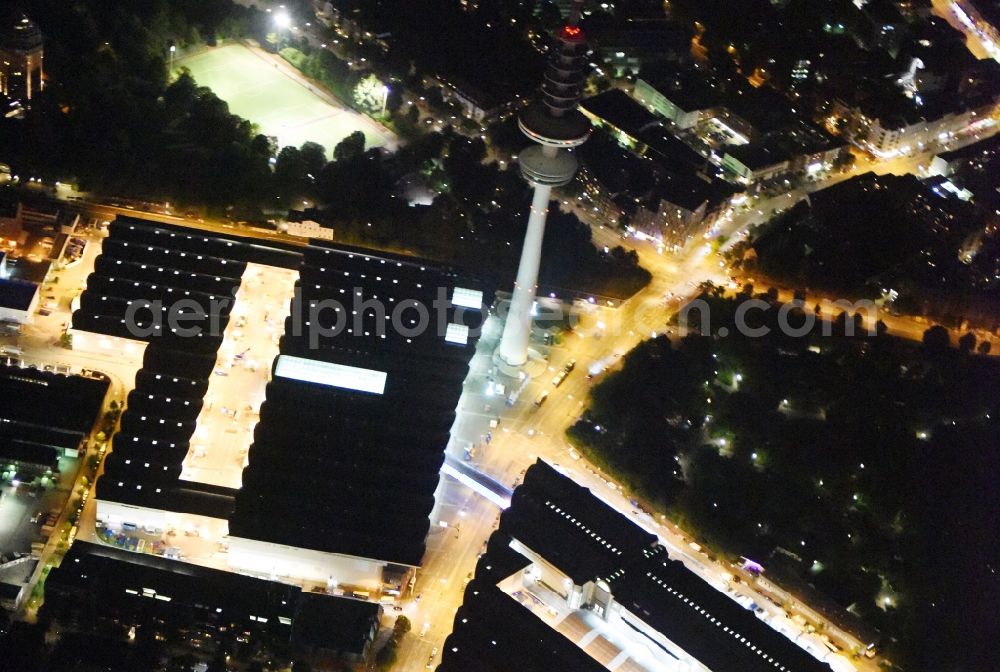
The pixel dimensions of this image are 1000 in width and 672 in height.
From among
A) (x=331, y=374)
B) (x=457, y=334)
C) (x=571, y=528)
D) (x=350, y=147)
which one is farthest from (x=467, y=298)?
(x=571, y=528)

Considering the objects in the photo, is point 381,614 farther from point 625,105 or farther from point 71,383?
point 625,105

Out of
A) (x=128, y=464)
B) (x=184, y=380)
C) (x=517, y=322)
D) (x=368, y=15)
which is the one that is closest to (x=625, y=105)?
(x=368, y=15)

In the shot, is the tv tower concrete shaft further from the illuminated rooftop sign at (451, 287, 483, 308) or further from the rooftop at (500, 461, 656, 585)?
the rooftop at (500, 461, 656, 585)

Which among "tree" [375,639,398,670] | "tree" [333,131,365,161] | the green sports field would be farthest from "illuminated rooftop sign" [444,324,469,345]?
the green sports field

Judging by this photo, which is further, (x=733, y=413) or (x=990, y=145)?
(x=990, y=145)

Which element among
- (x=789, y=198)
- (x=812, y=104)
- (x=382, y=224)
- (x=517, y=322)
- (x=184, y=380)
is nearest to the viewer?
(x=184, y=380)

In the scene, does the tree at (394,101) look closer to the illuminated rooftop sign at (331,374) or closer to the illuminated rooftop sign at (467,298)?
the illuminated rooftop sign at (467,298)

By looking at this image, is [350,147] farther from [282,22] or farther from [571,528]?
[571,528]
